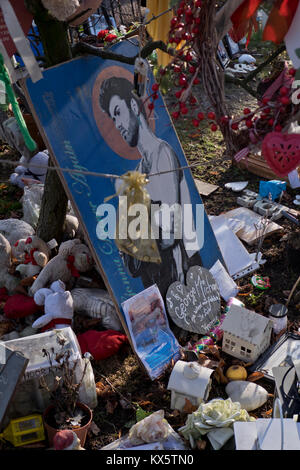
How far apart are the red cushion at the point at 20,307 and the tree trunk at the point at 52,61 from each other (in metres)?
0.71

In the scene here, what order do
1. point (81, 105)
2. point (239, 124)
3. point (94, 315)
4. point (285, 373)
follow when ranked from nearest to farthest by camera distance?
point (239, 124)
point (285, 373)
point (81, 105)
point (94, 315)

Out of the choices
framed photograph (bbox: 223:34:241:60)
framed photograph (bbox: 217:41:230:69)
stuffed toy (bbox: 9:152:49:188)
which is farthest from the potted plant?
framed photograph (bbox: 223:34:241:60)

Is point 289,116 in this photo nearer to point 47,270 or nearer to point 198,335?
point 198,335

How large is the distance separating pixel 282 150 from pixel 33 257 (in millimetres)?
2421

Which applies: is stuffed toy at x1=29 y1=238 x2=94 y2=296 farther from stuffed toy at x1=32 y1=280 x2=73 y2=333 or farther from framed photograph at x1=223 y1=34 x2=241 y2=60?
framed photograph at x1=223 y1=34 x2=241 y2=60

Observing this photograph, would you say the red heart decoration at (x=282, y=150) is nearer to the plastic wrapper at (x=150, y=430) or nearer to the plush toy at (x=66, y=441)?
the plastic wrapper at (x=150, y=430)

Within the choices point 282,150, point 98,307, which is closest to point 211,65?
point 282,150

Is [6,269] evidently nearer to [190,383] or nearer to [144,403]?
[144,403]

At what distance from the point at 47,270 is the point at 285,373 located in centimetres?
207

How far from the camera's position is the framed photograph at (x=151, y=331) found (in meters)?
3.79

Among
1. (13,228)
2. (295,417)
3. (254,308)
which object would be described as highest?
(13,228)

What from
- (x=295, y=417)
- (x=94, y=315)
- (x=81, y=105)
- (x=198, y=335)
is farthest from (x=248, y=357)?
(x=81, y=105)

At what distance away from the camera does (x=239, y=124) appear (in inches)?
118

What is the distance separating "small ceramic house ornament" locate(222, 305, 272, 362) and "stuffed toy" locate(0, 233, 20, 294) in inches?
73.6
